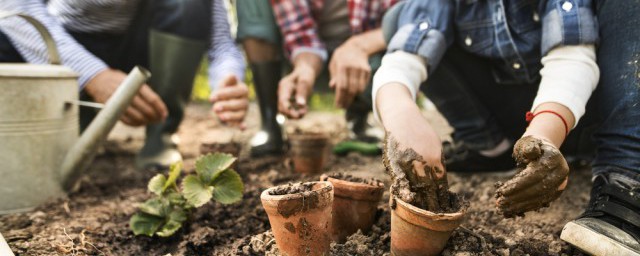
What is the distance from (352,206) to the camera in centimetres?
140

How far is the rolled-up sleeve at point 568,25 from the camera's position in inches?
58.8

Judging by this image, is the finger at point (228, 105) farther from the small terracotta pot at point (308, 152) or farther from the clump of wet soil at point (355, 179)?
the clump of wet soil at point (355, 179)

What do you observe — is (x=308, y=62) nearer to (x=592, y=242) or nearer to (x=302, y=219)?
(x=302, y=219)

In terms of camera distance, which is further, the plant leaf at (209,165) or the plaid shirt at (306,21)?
the plaid shirt at (306,21)

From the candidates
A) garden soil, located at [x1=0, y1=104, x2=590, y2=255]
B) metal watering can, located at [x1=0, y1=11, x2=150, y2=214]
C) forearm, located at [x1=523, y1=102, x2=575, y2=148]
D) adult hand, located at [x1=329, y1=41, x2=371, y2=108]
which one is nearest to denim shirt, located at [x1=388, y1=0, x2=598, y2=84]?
forearm, located at [x1=523, y1=102, x2=575, y2=148]

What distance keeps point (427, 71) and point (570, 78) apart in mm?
463

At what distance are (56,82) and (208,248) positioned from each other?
2.87ft

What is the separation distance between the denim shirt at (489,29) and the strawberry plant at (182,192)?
2.24 feet

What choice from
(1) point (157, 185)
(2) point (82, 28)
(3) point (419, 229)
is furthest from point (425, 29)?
(2) point (82, 28)

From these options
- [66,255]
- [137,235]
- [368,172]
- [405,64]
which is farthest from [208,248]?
[368,172]

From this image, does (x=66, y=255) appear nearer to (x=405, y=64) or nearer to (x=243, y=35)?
(x=405, y=64)

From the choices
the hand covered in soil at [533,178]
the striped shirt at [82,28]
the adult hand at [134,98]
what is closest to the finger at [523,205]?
the hand covered in soil at [533,178]

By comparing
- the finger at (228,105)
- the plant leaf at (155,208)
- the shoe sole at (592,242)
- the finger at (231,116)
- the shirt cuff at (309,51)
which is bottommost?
the plant leaf at (155,208)

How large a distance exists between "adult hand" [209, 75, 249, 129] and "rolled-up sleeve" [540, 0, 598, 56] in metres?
1.22
